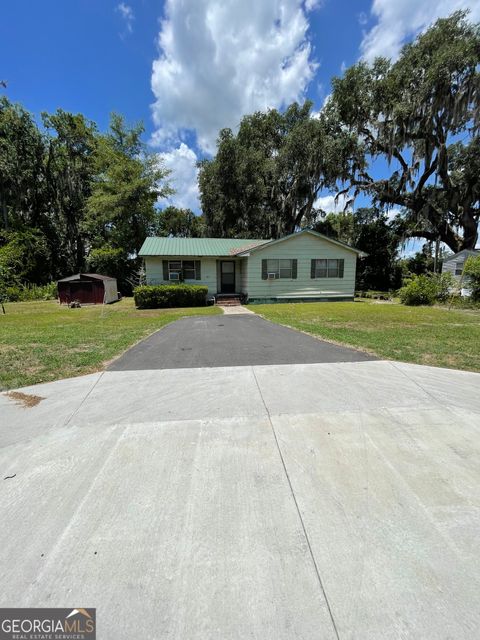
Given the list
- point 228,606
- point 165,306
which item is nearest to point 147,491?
point 228,606

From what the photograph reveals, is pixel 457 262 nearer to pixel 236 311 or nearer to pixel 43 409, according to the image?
pixel 236 311

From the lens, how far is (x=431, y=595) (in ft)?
5.07

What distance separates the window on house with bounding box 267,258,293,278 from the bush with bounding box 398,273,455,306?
6016 millimetres

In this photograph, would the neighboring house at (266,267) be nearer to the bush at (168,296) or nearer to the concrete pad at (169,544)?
the bush at (168,296)

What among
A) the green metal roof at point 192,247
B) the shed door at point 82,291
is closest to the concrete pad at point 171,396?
the green metal roof at point 192,247

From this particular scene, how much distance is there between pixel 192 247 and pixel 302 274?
6.67 m

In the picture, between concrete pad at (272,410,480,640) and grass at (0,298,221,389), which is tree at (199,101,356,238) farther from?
concrete pad at (272,410,480,640)

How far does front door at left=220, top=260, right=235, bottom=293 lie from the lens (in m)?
18.6

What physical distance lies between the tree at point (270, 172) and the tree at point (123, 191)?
14.6 feet

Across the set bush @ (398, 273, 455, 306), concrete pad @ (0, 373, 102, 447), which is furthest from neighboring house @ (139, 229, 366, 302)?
concrete pad @ (0, 373, 102, 447)

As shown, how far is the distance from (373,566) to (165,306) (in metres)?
Answer: 14.4

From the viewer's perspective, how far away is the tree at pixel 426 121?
17.4 metres

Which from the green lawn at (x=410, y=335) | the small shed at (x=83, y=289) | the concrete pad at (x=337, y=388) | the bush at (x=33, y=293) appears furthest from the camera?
the bush at (x=33, y=293)

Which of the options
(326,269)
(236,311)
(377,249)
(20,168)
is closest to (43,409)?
(236,311)
